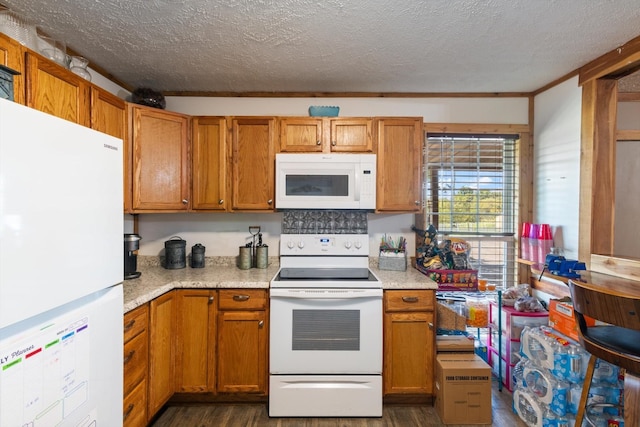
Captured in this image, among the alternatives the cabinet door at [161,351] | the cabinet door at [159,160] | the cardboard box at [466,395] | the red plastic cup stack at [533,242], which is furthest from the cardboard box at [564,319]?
the cabinet door at [159,160]

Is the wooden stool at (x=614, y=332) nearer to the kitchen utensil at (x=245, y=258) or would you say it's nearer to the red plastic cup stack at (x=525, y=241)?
the red plastic cup stack at (x=525, y=241)

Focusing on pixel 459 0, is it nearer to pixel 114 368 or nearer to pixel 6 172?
pixel 6 172

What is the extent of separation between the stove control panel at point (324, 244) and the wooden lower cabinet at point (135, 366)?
1.16m

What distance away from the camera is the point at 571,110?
2393 mm

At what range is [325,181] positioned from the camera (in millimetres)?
2398

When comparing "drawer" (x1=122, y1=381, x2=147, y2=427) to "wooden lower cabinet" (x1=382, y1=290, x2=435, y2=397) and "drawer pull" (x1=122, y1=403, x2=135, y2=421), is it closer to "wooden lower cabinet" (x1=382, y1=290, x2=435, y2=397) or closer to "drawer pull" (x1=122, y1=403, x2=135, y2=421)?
"drawer pull" (x1=122, y1=403, x2=135, y2=421)

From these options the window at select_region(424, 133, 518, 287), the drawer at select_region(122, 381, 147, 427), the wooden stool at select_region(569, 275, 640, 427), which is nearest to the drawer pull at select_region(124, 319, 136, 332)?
the drawer at select_region(122, 381, 147, 427)

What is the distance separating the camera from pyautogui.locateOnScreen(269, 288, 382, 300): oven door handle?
2.10 meters

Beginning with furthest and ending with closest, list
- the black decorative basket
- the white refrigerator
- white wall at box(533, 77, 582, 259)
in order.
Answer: the black decorative basket → white wall at box(533, 77, 582, 259) → the white refrigerator

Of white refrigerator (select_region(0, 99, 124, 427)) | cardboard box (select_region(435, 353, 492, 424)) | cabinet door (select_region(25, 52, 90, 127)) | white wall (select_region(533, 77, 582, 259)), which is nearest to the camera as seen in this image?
white refrigerator (select_region(0, 99, 124, 427))

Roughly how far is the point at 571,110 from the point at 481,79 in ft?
2.34

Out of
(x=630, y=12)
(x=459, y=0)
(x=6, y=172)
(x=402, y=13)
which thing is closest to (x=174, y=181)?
(x=6, y=172)

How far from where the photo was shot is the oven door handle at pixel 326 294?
2.10 meters

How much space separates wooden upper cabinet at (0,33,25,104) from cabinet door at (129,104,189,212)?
0.82 meters
